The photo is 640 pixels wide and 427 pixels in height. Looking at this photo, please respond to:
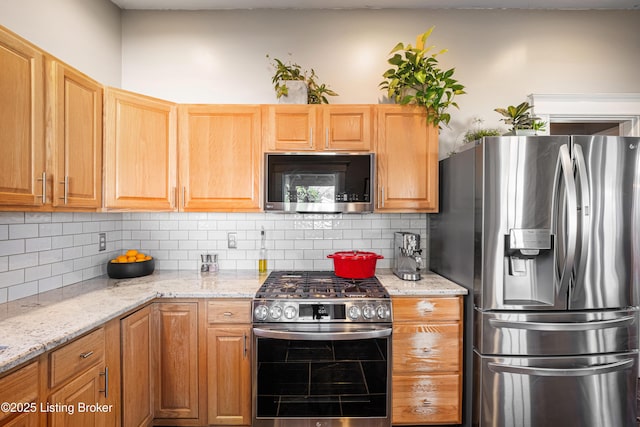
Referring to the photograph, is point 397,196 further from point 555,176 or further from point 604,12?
point 604,12

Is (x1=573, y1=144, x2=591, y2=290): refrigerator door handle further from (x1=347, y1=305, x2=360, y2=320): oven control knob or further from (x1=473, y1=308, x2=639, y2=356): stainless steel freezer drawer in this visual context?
(x1=347, y1=305, x2=360, y2=320): oven control knob

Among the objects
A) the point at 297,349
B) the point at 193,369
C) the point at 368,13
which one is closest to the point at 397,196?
the point at 297,349

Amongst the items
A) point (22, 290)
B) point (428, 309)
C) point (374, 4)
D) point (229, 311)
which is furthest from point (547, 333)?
point (22, 290)

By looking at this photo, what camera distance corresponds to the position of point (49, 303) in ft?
6.13

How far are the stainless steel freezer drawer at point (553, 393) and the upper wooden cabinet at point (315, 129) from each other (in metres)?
1.67

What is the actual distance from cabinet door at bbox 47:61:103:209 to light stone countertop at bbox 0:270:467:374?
0.54m

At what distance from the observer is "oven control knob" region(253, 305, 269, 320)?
210cm

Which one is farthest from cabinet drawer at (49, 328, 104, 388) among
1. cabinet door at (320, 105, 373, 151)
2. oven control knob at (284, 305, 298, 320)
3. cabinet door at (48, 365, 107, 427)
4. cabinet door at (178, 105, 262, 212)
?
cabinet door at (320, 105, 373, 151)

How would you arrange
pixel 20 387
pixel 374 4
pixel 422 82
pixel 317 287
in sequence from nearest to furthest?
1. pixel 20 387
2. pixel 317 287
3. pixel 422 82
4. pixel 374 4

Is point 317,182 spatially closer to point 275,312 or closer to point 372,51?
point 275,312

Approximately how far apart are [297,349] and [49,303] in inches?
54.6

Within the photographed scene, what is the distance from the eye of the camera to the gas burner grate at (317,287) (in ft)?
7.13

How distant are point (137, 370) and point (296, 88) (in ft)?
7.01

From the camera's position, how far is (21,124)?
5.10 ft
